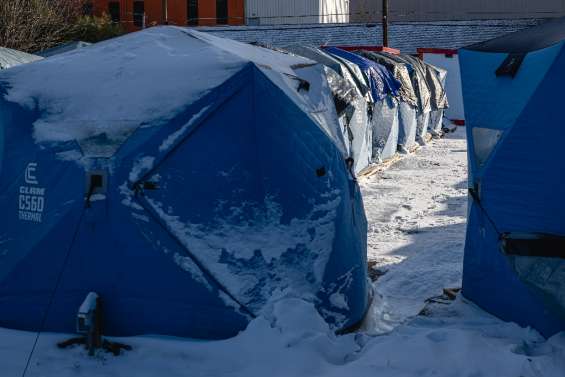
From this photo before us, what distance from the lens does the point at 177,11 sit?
133ft

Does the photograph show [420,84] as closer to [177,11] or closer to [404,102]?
[404,102]

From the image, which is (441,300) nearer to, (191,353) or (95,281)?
(191,353)

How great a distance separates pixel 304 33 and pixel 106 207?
30463mm

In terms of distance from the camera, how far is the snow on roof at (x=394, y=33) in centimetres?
3403

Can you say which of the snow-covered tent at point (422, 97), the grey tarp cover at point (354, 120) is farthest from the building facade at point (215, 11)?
the grey tarp cover at point (354, 120)

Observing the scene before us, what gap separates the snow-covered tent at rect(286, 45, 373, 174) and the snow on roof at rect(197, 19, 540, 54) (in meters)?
19.7

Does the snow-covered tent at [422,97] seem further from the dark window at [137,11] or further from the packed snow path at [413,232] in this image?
the dark window at [137,11]

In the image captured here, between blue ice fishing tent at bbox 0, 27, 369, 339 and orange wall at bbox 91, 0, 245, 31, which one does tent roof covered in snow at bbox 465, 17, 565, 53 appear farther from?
orange wall at bbox 91, 0, 245, 31

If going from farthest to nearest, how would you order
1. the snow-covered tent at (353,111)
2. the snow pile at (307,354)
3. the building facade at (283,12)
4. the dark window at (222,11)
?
the dark window at (222,11), the building facade at (283,12), the snow-covered tent at (353,111), the snow pile at (307,354)

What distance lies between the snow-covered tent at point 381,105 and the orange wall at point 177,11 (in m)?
24.9

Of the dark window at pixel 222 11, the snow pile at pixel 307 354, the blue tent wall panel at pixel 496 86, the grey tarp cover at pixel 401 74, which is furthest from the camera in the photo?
the dark window at pixel 222 11

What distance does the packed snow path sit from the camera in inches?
272

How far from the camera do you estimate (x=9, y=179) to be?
5590 mm

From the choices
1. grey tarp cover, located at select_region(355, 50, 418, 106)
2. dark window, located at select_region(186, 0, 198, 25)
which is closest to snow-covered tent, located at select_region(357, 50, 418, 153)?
grey tarp cover, located at select_region(355, 50, 418, 106)
